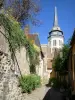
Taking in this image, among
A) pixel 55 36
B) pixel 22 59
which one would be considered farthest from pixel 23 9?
pixel 55 36

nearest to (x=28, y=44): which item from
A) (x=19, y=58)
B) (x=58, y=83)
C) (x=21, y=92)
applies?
(x=19, y=58)

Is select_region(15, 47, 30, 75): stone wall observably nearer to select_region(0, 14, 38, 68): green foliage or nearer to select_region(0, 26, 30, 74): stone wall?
select_region(0, 26, 30, 74): stone wall

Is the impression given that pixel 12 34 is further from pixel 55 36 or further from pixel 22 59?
pixel 55 36

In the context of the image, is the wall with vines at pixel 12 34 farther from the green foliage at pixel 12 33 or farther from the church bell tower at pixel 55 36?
the church bell tower at pixel 55 36

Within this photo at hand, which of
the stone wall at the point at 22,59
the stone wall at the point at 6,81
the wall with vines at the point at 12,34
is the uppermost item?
the wall with vines at the point at 12,34

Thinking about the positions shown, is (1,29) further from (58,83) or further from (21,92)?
(58,83)

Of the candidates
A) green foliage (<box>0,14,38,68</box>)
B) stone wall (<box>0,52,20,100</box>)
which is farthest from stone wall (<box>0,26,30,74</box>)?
stone wall (<box>0,52,20,100</box>)

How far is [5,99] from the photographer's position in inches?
344

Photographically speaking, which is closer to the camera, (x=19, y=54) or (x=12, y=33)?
(x=12, y=33)

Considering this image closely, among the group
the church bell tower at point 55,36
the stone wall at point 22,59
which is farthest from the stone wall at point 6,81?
the church bell tower at point 55,36

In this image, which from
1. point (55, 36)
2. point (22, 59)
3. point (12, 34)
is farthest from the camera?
point (55, 36)

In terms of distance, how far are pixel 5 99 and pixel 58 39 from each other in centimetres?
7061

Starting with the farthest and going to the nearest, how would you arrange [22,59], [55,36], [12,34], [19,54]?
[55,36] < [22,59] < [19,54] < [12,34]

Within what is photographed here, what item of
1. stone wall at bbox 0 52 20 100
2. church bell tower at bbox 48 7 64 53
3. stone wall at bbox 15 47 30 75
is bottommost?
stone wall at bbox 0 52 20 100
